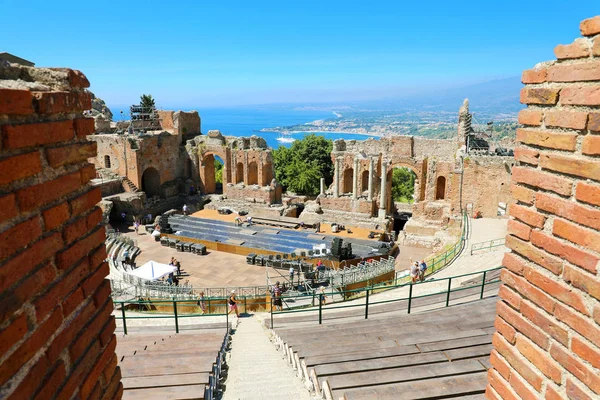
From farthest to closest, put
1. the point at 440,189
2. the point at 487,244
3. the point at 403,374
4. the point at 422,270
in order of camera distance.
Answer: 1. the point at 440,189
2. the point at 487,244
3. the point at 422,270
4. the point at 403,374

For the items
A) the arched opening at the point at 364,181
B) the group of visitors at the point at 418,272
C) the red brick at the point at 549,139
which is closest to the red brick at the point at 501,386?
the red brick at the point at 549,139

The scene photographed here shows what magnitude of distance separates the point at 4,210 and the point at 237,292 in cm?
1647

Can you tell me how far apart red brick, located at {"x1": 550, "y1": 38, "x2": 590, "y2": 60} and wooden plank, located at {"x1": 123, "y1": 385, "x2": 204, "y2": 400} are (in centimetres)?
562

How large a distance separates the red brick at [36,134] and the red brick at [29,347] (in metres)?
1.01

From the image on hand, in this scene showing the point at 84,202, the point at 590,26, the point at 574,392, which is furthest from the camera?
the point at 84,202

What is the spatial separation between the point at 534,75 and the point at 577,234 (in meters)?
1.18

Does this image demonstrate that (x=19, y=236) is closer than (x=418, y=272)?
Yes

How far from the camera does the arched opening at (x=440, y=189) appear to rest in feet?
94.0

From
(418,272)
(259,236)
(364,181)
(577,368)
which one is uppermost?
(577,368)

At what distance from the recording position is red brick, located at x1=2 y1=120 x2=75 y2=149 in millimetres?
1976

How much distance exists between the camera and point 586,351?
2520 mm

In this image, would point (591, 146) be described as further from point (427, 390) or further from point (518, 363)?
point (427, 390)

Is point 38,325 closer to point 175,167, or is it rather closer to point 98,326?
point 98,326

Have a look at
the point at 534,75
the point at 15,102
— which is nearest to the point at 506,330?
the point at 534,75
